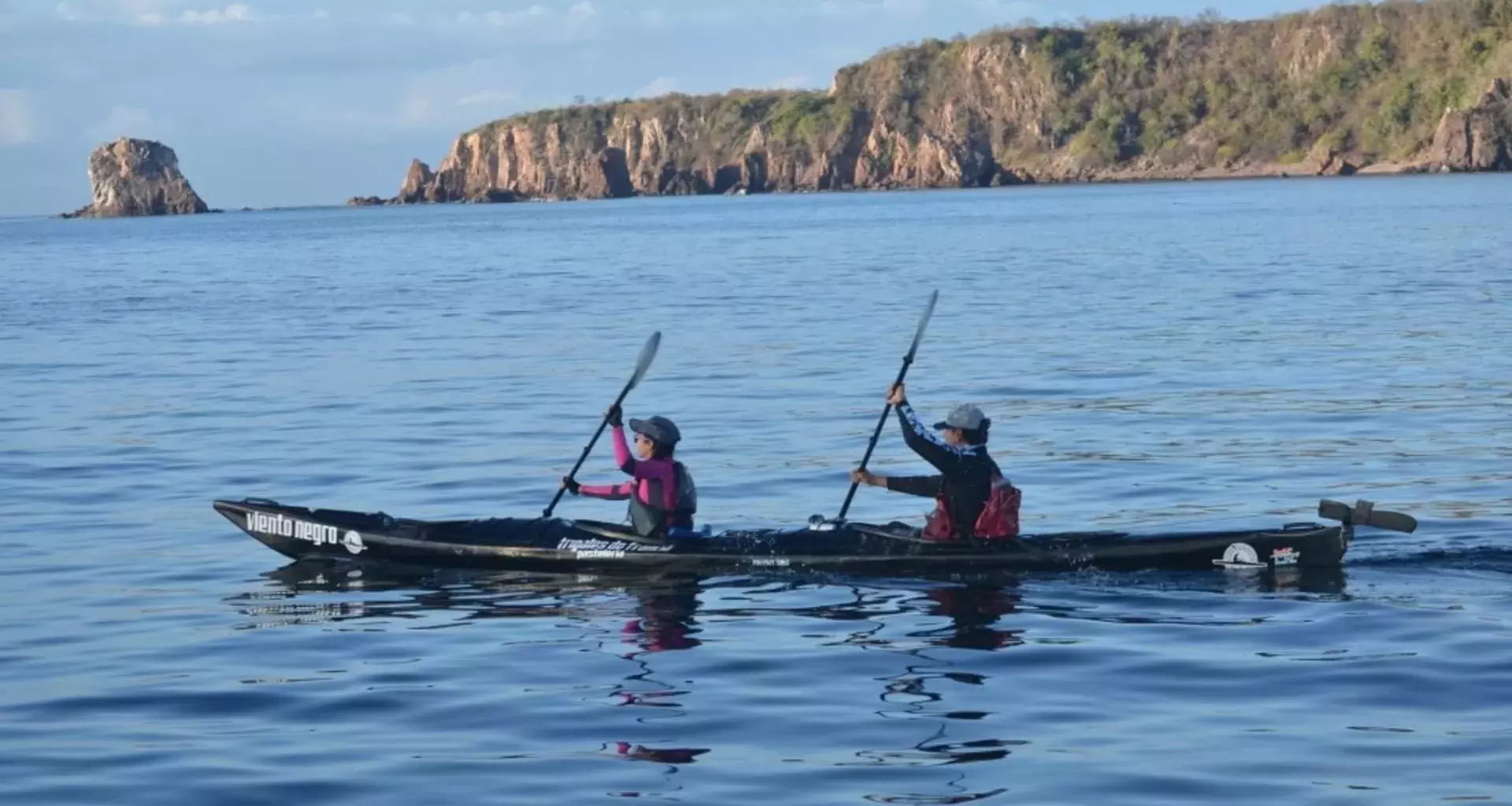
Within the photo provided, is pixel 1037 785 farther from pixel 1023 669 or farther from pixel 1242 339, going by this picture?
pixel 1242 339

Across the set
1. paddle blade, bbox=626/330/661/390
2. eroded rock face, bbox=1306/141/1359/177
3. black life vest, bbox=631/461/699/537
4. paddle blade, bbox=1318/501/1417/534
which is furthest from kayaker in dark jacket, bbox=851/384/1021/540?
eroded rock face, bbox=1306/141/1359/177

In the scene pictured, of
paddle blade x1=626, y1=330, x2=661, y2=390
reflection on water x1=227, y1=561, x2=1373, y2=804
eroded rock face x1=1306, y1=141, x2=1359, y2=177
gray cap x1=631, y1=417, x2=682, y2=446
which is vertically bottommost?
reflection on water x1=227, y1=561, x2=1373, y2=804

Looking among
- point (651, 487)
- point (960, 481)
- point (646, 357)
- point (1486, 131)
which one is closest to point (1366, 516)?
point (960, 481)

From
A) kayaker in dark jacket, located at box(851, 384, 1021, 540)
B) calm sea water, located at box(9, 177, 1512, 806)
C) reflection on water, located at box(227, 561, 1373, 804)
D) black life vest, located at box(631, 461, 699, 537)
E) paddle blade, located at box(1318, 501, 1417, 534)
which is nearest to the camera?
calm sea water, located at box(9, 177, 1512, 806)

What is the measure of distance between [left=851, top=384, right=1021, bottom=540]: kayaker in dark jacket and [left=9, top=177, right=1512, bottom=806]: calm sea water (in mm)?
577

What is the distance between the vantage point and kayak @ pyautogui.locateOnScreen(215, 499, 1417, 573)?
15180 mm

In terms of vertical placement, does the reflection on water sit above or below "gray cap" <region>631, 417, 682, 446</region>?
below

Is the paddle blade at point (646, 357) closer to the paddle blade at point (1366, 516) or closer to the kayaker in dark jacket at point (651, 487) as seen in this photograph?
the kayaker in dark jacket at point (651, 487)

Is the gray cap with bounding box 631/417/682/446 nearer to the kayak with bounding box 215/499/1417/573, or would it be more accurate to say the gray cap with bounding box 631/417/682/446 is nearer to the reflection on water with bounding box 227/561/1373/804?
the kayak with bounding box 215/499/1417/573

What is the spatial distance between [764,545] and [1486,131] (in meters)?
146

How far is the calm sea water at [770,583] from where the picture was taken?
35.4 feet

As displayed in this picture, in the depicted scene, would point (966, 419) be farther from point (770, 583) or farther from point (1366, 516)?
point (1366, 516)

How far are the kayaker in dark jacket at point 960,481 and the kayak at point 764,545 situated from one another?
17cm

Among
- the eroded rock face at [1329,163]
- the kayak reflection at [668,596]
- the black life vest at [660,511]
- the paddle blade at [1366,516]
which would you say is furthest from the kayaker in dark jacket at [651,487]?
the eroded rock face at [1329,163]
